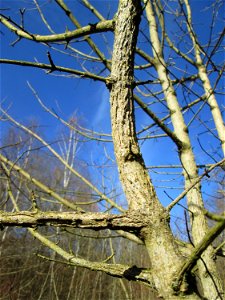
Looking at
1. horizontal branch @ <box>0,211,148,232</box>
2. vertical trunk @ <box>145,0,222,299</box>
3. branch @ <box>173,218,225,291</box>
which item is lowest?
branch @ <box>173,218,225,291</box>

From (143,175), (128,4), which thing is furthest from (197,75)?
(143,175)

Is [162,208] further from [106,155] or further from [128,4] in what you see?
[106,155]

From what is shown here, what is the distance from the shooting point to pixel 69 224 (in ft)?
2.72

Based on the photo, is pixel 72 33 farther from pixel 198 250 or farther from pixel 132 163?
pixel 198 250

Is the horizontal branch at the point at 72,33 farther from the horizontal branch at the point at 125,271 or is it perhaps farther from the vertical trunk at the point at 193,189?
the horizontal branch at the point at 125,271

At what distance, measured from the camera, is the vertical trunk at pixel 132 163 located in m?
0.73

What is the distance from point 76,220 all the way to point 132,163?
0.75 feet

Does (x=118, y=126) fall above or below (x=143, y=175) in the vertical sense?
above

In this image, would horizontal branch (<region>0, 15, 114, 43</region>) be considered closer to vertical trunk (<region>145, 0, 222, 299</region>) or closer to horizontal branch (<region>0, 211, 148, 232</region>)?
vertical trunk (<region>145, 0, 222, 299</region>)

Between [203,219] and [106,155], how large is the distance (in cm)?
118

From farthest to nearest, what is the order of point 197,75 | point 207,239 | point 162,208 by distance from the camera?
point 197,75, point 162,208, point 207,239

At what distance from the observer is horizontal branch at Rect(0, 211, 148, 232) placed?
781 mm

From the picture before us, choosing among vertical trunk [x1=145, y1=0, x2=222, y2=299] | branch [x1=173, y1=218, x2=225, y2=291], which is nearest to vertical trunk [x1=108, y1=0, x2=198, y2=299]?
branch [x1=173, y1=218, x2=225, y2=291]

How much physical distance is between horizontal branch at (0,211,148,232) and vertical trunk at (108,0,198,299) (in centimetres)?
3
